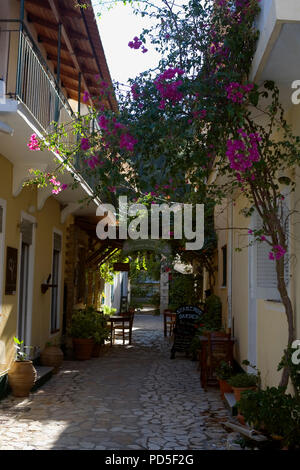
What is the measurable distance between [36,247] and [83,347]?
105 inches

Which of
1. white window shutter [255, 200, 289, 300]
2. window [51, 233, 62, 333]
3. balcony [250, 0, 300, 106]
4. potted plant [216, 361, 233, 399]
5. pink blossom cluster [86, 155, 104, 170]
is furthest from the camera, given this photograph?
window [51, 233, 62, 333]

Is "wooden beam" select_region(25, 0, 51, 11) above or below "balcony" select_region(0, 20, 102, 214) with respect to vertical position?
above

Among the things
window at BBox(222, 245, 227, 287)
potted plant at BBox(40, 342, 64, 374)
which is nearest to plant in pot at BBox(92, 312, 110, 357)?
potted plant at BBox(40, 342, 64, 374)

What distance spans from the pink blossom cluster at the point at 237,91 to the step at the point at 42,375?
5106mm

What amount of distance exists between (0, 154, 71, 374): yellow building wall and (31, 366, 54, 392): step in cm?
51

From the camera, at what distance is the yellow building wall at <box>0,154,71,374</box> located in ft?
22.9

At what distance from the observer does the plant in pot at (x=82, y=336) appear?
10.4 m

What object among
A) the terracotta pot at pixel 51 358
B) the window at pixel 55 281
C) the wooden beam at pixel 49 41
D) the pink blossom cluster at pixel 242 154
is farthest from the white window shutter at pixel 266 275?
the window at pixel 55 281

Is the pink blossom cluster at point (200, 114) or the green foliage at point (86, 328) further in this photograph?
the green foliage at point (86, 328)

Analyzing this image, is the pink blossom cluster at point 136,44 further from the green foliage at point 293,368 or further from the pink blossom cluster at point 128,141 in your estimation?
the green foliage at point 293,368

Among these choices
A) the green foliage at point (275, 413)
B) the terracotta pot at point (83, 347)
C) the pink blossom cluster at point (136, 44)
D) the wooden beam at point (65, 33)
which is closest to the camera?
the green foliage at point (275, 413)

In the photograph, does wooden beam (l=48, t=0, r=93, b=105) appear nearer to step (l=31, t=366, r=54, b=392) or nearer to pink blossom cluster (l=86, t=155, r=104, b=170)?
pink blossom cluster (l=86, t=155, r=104, b=170)

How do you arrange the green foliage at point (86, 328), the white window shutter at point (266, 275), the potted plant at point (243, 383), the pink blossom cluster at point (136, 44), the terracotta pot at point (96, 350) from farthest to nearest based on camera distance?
the terracotta pot at point (96, 350), the green foliage at point (86, 328), the potted plant at point (243, 383), the white window shutter at point (266, 275), the pink blossom cluster at point (136, 44)

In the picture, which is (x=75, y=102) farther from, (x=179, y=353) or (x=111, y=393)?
(x=111, y=393)
